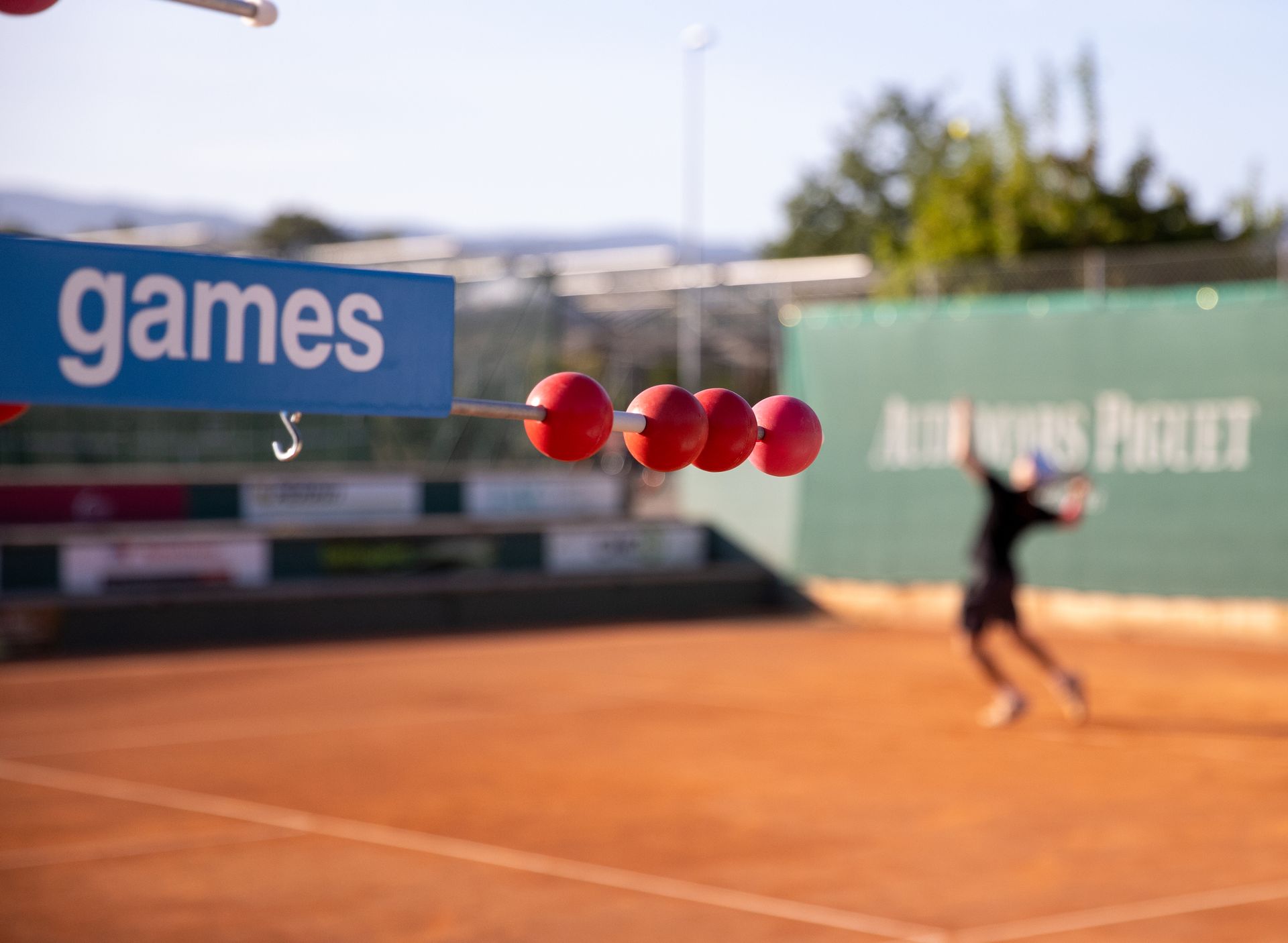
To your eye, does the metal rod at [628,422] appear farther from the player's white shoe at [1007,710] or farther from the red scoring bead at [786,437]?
the player's white shoe at [1007,710]

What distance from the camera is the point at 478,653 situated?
1375 centimetres

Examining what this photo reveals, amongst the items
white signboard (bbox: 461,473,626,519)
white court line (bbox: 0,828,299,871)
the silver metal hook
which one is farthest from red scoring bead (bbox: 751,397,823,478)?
white signboard (bbox: 461,473,626,519)

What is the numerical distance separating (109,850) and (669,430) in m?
5.20

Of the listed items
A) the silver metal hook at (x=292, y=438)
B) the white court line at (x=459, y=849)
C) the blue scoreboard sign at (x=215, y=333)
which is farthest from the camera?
the white court line at (x=459, y=849)

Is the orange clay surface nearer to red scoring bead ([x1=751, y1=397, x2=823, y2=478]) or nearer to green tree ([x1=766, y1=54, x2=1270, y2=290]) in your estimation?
red scoring bead ([x1=751, y1=397, x2=823, y2=478])

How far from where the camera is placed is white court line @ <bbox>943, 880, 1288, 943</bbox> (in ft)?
17.4

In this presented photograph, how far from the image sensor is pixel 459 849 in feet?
21.4

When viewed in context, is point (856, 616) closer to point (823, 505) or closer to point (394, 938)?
point (823, 505)

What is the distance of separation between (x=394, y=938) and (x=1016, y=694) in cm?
562

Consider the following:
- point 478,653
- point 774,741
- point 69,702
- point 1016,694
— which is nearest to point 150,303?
point 774,741

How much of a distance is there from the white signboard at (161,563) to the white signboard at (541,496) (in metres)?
3.32

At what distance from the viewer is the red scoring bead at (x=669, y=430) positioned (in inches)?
83.3

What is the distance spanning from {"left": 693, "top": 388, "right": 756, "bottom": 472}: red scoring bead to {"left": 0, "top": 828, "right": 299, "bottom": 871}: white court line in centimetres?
495

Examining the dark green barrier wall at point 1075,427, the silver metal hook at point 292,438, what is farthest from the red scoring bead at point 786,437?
the dark green barrier wall at point 1075,427
